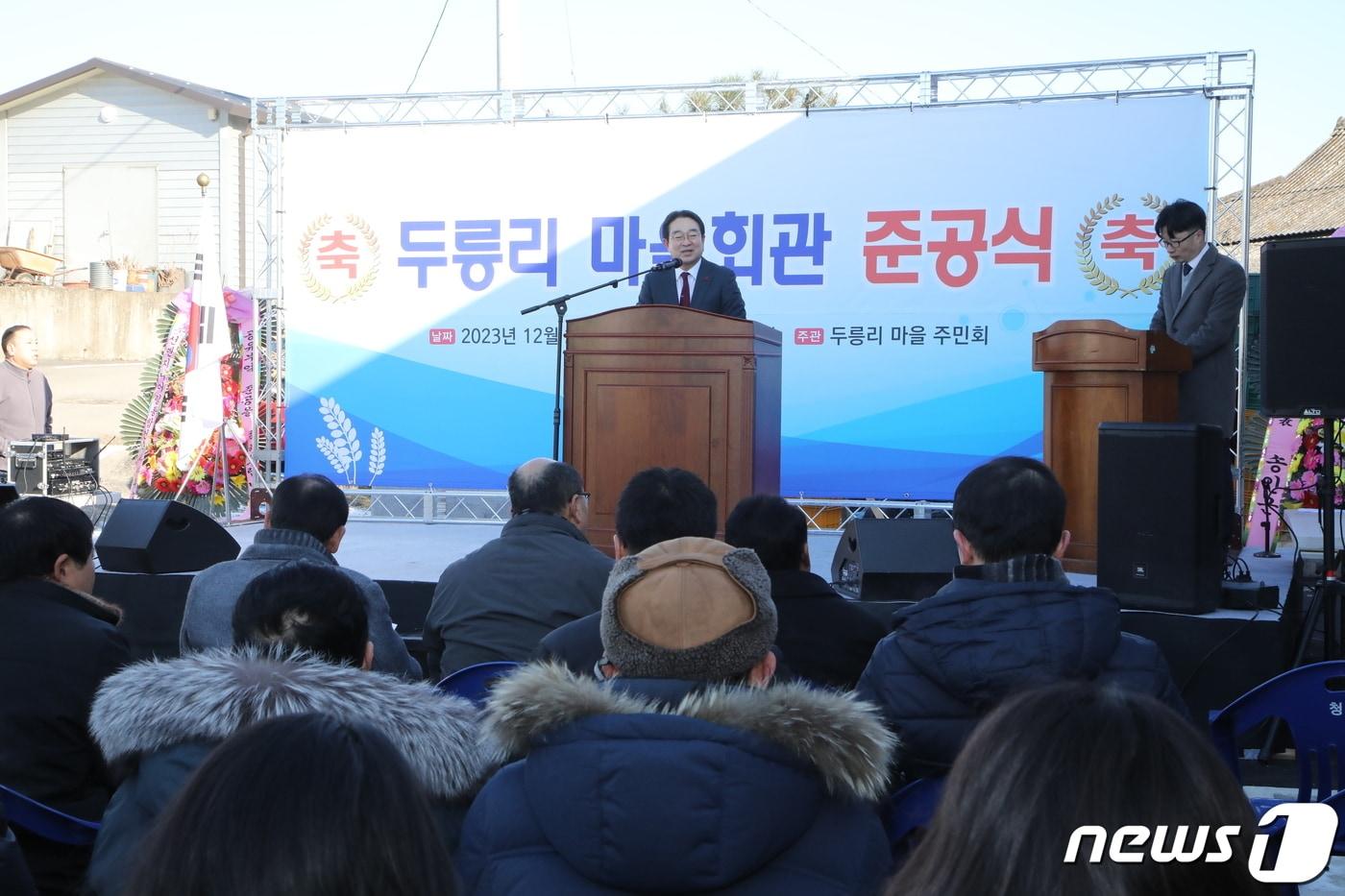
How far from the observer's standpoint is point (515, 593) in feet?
10.5

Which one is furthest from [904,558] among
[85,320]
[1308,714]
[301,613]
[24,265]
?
[24,265]

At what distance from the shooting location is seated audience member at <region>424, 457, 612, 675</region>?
3189 millimetres

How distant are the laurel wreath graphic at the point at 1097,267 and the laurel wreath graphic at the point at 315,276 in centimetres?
423

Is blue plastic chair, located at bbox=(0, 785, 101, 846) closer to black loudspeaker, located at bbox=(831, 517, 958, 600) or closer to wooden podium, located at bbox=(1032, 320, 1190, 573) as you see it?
black loudspeaker, located at bbox=(831, 517, 958, 600)

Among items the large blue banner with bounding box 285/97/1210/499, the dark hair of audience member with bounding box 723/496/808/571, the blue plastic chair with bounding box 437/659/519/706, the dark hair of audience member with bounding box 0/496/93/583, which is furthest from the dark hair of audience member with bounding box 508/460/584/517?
the large blue banner with bounding box 285/97/1210/499

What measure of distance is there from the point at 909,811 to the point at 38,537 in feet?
6.23

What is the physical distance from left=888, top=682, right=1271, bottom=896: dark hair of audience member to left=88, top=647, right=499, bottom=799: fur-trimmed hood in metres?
0.85

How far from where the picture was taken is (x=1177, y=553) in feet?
12.2

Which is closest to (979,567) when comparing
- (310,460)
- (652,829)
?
(652,829)

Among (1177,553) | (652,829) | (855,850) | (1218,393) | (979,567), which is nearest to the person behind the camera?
(652,829)

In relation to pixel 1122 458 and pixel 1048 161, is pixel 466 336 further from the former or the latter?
pixel 1122 458

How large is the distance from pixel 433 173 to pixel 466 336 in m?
1.04

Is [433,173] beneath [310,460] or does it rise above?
above

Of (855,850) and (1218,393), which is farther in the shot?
(1218,393)
